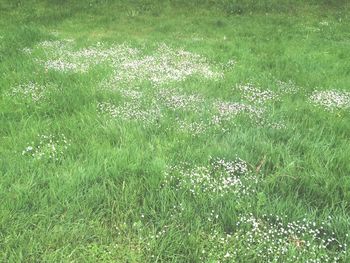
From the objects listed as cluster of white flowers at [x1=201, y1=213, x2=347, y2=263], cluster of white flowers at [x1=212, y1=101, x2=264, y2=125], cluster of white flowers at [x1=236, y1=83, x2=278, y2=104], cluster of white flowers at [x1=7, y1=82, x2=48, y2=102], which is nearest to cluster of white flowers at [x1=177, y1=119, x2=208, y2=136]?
cluster of white flowers at [x1=212, y1=101, x2=264, y2=125]

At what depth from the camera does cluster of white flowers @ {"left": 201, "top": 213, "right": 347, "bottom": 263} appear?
4.21m

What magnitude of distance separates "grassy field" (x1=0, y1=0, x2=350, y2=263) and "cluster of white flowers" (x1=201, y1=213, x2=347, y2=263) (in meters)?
0.02

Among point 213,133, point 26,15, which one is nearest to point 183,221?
point 213,133

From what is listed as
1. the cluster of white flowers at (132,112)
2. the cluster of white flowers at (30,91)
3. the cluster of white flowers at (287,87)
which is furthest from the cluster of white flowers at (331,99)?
the cluster of white flowers at (30,91)

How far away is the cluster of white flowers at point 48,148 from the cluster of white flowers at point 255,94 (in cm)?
468

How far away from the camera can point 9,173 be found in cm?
550

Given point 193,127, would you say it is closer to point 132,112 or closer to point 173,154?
point 173,154

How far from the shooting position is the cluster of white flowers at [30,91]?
8562 millimetres

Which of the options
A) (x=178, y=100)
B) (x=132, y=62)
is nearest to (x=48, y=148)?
(x=178, y=100)

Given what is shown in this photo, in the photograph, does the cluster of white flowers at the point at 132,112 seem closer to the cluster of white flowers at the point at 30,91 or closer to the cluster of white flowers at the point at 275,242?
the cluster of white flowers at the point at 30,91

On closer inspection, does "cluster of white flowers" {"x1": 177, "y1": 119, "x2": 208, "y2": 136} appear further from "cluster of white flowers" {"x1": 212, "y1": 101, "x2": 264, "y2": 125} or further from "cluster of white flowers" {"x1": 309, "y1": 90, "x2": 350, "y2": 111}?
"cluster of white flowers" {"x1": 309, "y1": 90, "x2": 350, "y2": 111}

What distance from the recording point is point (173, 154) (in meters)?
6.17

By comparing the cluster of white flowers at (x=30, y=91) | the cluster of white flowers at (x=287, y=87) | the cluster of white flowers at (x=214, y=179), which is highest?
the cluster of white flowers at (x=30, y=91)

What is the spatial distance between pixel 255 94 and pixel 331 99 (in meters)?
1.88
